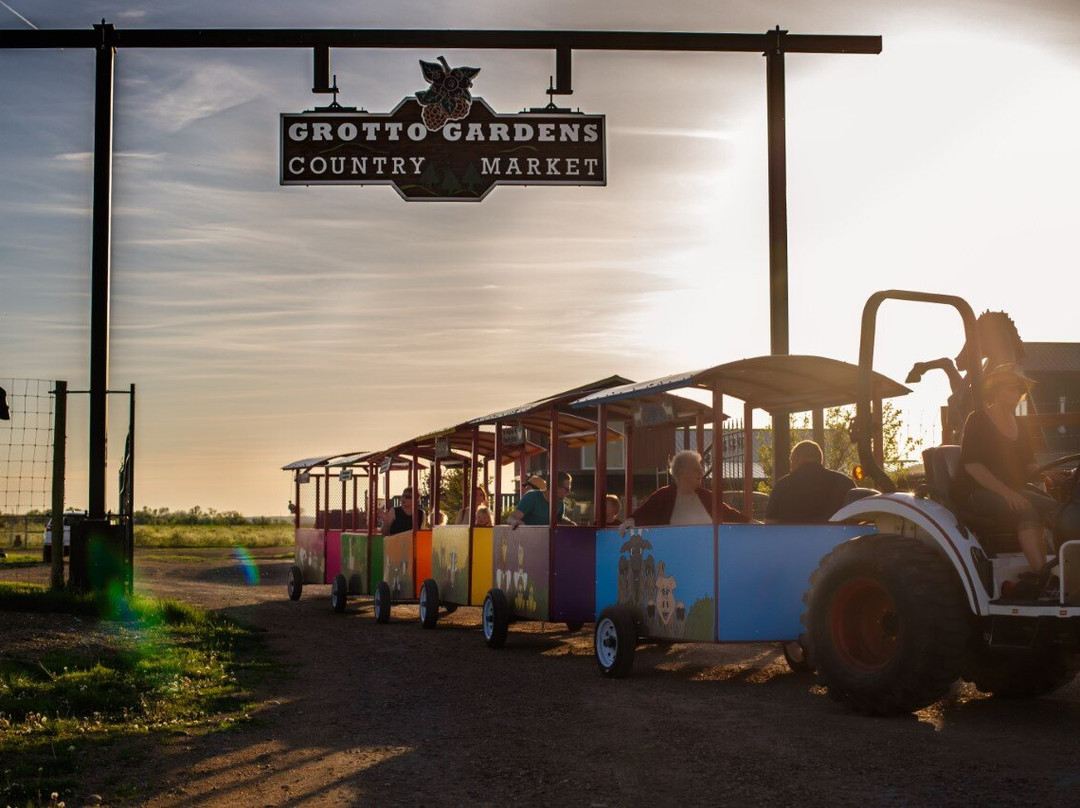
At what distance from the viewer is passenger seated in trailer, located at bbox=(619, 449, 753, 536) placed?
1181 cm

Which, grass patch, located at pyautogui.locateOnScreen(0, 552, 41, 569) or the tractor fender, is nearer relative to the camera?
the tractor fender

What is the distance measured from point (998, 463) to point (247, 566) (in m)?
31.5

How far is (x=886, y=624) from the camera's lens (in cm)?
856

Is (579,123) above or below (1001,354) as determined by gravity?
above

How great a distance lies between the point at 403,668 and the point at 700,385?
4.05 m

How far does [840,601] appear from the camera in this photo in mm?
8891

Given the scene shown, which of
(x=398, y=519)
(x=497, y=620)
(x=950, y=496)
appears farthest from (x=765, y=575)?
(x=398, y=519)

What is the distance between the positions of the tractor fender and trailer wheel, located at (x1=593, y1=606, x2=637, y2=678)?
8.71 feet

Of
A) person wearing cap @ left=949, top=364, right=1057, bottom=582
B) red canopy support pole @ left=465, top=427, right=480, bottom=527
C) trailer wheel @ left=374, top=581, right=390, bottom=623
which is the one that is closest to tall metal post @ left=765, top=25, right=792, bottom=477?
red canopy support pole @ left=465, top=427, right=480, bottom=527

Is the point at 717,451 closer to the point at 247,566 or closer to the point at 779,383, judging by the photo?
the point at 779,383

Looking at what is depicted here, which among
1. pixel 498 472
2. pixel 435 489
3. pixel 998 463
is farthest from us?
pixel 435 489

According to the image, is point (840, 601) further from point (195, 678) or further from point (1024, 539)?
point (195, 678)

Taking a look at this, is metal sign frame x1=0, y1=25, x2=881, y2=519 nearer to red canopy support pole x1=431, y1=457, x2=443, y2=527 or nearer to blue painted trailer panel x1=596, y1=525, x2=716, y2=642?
blue painted trailer panel x1=596, y1=525, x2=716, y2=642

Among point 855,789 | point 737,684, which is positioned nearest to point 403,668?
point 737,684
